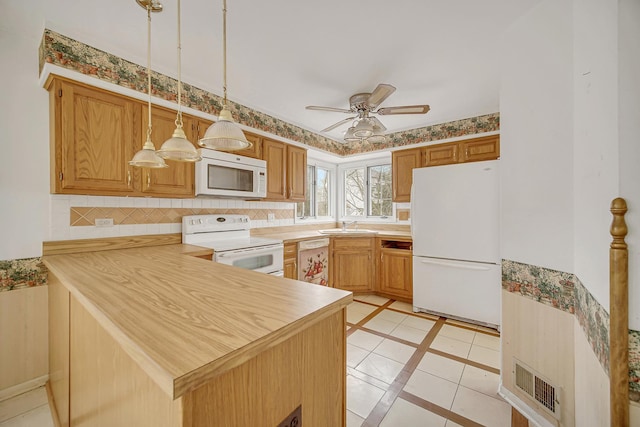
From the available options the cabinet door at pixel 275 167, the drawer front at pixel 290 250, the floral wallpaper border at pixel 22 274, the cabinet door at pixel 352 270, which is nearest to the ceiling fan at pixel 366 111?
the cabinet door at pixel 275 167

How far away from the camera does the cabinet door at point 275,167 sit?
310cm

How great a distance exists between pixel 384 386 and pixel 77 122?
279 centimetres

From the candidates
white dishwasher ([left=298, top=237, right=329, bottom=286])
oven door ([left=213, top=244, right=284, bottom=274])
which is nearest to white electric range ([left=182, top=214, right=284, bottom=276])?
oven door ([left=213, top=244, right=284, bottom=274])

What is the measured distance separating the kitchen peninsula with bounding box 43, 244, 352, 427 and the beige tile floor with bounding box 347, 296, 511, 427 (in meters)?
0.88

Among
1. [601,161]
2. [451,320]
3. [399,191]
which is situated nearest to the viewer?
[601,161]

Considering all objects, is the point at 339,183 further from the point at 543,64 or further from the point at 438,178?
the point at 543,64

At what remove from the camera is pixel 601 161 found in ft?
3.01

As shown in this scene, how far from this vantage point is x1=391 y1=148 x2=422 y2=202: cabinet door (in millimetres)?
3580

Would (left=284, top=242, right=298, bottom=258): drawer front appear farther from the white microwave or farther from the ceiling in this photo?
the ceiling

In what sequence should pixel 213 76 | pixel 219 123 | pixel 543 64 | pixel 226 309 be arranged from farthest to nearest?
pixel 213 76, pixel 543 64, pixel 219 123, pixel 226 309

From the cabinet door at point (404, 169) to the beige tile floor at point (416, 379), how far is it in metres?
1.69

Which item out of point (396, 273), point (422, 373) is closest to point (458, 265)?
point (396, 273)

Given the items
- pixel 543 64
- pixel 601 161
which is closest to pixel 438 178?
pixel 543 64

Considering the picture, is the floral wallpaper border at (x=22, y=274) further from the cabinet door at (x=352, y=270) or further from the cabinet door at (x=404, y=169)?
the cabinet door at (x=404, y=169)
